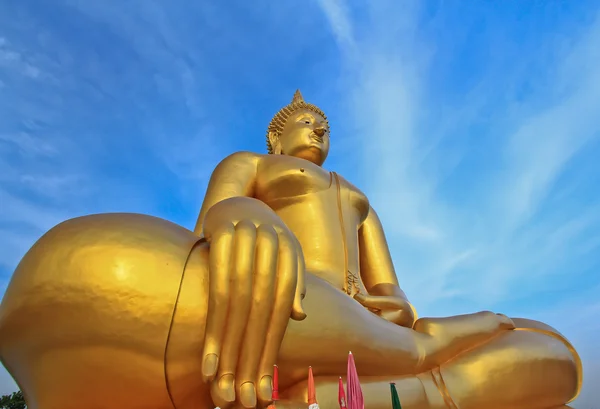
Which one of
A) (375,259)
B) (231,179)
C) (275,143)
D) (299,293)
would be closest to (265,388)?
(299,293)

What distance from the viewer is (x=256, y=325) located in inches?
79.6

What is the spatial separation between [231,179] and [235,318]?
1.97 metres

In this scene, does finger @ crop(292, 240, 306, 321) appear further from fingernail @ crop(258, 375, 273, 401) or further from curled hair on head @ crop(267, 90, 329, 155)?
curled hair on head @ crop(267, 90, 329, 155)

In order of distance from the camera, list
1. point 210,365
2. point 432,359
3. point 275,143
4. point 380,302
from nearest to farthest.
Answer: point 210,365, point 432,359, point 380,302, point 275,143

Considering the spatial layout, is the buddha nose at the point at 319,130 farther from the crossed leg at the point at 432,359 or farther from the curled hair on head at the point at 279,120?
the crossed leg at the point at 432,359

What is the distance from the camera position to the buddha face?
4.78 meters

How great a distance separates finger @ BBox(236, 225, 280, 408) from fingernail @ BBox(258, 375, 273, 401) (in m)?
0.03

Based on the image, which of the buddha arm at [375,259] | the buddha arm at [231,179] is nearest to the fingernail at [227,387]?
the buddha arm at [231,179]

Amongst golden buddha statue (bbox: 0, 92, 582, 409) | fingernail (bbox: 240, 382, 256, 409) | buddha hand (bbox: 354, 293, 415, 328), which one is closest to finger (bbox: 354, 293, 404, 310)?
buddha hand (bbox: 354, 293, 415, 328)

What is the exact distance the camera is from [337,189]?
427cm

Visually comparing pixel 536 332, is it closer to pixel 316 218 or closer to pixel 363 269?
pixel 363 269

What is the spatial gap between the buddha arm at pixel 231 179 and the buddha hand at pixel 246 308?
4.91 ft

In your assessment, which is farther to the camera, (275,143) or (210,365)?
(275,143)

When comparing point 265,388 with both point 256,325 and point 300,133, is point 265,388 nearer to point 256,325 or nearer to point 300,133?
point 256,325
